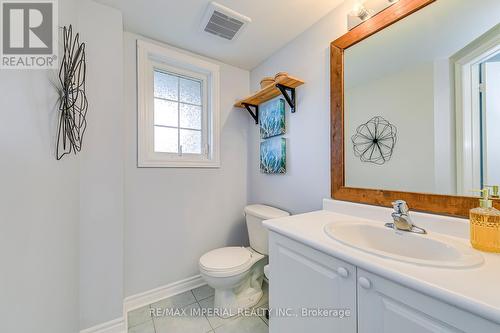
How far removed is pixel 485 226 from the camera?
68 cm

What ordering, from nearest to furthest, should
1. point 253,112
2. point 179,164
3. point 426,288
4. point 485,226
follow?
point 426,288 < point 485,226 < point 179,164 < point 253,112

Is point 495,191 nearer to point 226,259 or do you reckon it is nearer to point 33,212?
point 226,259

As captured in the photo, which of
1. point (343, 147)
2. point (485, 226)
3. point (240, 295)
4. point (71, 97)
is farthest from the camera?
point (240, 295)

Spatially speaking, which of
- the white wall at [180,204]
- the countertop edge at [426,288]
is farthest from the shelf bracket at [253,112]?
the countertop edge at [426,288]

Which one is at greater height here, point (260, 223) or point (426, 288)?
point (426, 288)

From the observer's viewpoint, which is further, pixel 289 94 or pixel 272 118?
pixel 272 118

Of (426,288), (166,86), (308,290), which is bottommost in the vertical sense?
(308,290)

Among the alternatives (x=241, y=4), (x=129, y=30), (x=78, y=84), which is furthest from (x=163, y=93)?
(x=241, y=4)

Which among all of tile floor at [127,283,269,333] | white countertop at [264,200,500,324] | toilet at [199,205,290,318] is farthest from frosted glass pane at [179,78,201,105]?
tile floor at [127,283,269,333]

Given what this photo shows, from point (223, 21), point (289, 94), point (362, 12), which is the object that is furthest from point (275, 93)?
point (362, 12)

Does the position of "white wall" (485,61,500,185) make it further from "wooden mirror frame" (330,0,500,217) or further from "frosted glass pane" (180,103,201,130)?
"frosted glass pane" (180,103,201,130)

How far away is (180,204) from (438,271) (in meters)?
1.65

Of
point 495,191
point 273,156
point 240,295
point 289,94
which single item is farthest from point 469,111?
point 240,295

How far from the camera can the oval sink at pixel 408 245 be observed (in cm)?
60
